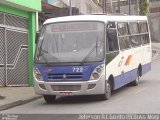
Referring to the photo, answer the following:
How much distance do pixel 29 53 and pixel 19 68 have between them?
105 cm

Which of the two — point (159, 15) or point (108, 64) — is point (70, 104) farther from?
point (159, 15)

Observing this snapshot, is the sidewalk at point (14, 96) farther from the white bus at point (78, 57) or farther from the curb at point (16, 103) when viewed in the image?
the white bus at point (78, 57)

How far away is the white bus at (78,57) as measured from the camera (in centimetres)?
1540

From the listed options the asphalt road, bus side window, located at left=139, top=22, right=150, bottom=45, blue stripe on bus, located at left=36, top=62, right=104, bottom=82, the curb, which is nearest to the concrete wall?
bus side window, located at left=139, top=22, right=150, bottom=45

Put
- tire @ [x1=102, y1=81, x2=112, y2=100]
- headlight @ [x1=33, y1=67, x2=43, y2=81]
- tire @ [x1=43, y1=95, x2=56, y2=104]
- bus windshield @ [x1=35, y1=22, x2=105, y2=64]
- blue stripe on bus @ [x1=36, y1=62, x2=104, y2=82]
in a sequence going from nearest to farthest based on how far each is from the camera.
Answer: blue stripe on bus @ [x1=36, y1=62, x2=104, y2=82] → bus windshield @ [x1=35, y1=22, x2=105, y2=64] → headlight @ [x1=33, y1=67, x2=43, y2=81] → tire @ [x1=102, y1=81, x2=112, y2=100] → tire @ [x1=43, y1=95, x2=56, y2=104]

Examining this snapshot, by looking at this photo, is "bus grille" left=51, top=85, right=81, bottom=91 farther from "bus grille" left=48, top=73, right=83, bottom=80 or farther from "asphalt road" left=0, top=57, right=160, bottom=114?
"asphalt road" left=0, top=57, right=160, bottom=114

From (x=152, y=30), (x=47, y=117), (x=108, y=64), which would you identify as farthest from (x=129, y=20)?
(x=152, y=30)

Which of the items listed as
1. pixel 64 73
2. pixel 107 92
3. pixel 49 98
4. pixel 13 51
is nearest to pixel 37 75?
pixel 64 73

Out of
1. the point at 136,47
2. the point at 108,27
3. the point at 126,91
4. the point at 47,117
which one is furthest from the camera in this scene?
the point at 136,47

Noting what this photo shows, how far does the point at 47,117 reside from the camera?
1306 cm

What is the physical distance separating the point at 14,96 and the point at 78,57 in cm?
334

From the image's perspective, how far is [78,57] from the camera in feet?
51.0

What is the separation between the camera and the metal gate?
67.2 feet

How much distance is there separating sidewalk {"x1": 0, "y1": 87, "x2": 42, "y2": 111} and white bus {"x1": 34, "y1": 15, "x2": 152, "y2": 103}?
878 mm
